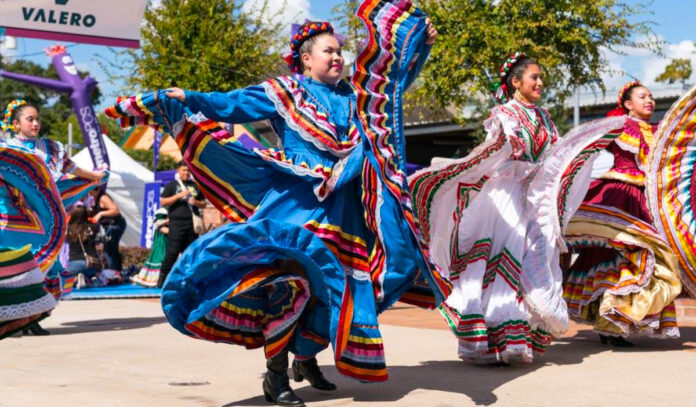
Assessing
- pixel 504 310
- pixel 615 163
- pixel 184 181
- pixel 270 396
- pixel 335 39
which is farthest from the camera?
pixel 184 181

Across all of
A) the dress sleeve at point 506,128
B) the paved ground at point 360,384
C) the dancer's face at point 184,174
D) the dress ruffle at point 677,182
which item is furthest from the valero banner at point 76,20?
the dress ruffle at point 677,182

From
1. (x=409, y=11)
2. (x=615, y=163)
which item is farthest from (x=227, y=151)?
(x=615, y=163)

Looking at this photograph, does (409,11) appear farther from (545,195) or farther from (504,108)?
(545,195)

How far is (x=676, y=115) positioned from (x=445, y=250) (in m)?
1.86

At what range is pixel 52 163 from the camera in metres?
7.54

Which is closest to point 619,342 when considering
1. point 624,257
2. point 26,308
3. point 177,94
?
point 624,257

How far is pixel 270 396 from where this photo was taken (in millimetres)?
4195

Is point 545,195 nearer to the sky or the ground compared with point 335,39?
nearer to the ground

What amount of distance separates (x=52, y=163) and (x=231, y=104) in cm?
379

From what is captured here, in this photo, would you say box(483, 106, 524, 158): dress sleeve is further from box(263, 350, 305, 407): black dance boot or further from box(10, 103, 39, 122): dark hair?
box(10, 103, 39, 122): dark hair

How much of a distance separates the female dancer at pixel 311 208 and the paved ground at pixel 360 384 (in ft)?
1.07

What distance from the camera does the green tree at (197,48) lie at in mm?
18906

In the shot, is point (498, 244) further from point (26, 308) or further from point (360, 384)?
point (26, 308)

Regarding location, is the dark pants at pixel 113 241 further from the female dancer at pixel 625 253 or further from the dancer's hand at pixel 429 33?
the dancer's hand at pixel 429 33
